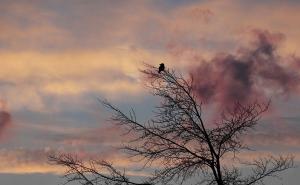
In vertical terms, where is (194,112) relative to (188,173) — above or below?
above

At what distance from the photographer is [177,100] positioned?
1335cm

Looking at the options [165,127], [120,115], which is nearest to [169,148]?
[165,127]

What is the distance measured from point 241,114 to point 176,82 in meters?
1.92

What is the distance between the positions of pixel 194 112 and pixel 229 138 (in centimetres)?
110

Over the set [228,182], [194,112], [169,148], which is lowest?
[228,182]

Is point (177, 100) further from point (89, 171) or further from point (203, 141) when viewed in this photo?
point (89, 171)

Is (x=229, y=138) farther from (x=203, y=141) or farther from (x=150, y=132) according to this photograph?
(x=150, y=132)

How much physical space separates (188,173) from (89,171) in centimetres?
244

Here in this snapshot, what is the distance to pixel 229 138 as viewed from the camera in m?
13.4

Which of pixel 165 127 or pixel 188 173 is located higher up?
pixel 165 127

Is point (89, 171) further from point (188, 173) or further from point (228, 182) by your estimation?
point (228, 182)

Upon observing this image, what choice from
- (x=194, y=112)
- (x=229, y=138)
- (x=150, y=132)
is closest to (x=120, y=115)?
(x=150, y=132)

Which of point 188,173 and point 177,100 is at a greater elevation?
point 177,100

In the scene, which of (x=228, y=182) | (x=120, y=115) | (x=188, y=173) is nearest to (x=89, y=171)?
(x=120, y=115)
